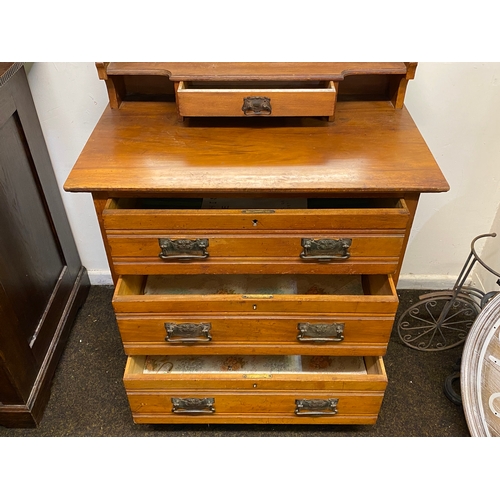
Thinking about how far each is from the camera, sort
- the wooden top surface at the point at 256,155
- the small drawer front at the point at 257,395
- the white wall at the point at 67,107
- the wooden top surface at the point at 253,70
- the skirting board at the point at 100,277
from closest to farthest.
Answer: the wooden top surface at the point at 256,155 → the wooden top surface at the point at 253,70 → the small drawer front at the point at 257,395 → the white wall at the point at 67,107 → the skirting board at the point at 100,277

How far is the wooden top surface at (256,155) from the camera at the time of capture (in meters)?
1.01

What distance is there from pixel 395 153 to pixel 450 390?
2.61 feet

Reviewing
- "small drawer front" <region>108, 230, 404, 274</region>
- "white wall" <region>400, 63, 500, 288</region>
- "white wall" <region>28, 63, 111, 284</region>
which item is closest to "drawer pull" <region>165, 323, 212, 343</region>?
→ "small drawer front" <region>108, 230, 404, 274</region>

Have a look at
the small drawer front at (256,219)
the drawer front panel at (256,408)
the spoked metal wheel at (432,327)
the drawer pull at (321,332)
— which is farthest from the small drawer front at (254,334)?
the spoked metal wheel at (432,327)

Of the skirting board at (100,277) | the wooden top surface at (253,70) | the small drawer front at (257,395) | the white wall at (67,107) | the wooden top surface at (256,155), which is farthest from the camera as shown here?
the skirting board at (100,277)

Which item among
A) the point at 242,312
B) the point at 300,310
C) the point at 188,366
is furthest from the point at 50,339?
the point at 300,310

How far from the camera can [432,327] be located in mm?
1618

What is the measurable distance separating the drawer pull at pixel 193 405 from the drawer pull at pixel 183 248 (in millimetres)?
406

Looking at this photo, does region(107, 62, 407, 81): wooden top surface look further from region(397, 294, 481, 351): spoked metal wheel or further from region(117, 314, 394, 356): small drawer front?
region(397, 294, 481, 351): spoked metal wheel

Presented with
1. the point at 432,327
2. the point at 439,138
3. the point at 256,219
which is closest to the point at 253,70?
the point at 256,219

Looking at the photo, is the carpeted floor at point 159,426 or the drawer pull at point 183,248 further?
the carpeted floor at point 159,426

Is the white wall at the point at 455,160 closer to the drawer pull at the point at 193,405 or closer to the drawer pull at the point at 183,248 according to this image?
the drawer pull at the point at 183,248

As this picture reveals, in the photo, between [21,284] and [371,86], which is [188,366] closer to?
[21,284]

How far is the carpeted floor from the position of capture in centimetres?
144
